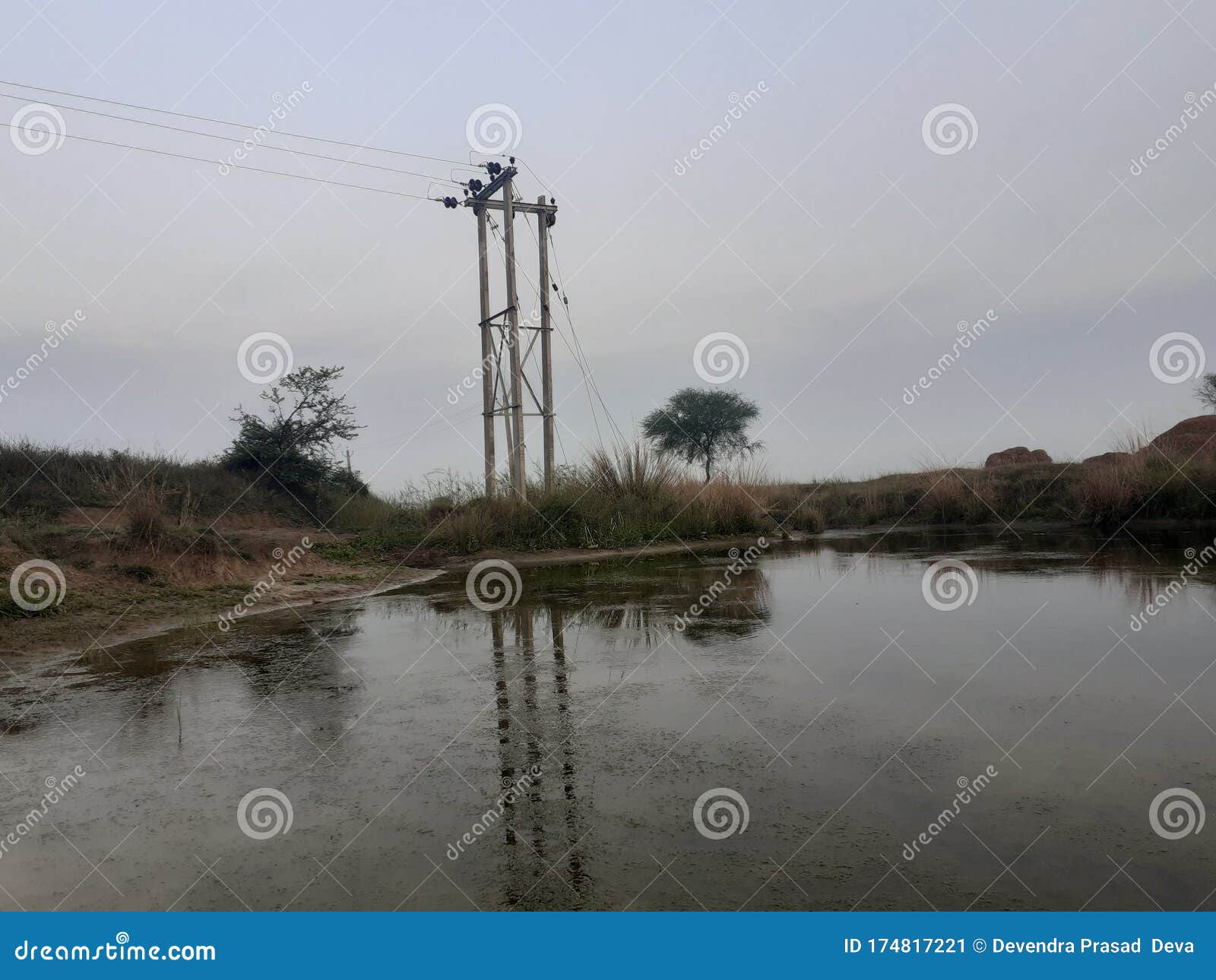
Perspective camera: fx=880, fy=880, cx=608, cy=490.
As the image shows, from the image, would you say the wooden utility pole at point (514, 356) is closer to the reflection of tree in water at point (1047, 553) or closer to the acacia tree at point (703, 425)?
the reflection of tree in water at point (1047, 553)

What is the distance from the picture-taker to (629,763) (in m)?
3.59

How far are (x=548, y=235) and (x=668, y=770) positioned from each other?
53.2 feet

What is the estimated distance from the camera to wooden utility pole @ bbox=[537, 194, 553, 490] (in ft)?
55.8

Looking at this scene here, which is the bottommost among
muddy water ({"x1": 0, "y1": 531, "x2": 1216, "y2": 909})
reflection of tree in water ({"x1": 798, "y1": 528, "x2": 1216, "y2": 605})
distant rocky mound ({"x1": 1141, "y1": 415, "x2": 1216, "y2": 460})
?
muddy water ({"x1": 0, "y1": 531, "x2": 1216, "y2": 909})

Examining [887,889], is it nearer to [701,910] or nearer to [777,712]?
[701,910]

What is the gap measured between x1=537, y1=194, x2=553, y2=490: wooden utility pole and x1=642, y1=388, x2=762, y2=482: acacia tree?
22335mm

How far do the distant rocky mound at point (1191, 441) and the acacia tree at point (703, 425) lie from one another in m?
16.6

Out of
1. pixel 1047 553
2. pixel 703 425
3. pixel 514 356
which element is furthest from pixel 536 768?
pixel 703 425

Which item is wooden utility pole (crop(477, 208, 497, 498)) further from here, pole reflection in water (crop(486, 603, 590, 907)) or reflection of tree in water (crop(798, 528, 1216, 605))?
pole reflection in water (crop(486, 603, 590, 907))

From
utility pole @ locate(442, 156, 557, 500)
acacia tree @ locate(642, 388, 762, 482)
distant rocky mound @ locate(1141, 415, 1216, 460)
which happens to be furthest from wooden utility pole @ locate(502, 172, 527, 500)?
acacia tree @ locate(642, 388, 762, 482)

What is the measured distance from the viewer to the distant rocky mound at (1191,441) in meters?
17.7

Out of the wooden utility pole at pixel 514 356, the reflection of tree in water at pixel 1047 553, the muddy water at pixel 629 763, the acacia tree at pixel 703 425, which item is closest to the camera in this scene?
the muddy water at pixel 629 763

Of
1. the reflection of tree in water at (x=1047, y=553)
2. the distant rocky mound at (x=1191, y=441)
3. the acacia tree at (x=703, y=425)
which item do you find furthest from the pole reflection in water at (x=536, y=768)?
the acacia tree at (x=703, y=425)

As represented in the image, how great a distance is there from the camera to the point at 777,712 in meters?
4.25
